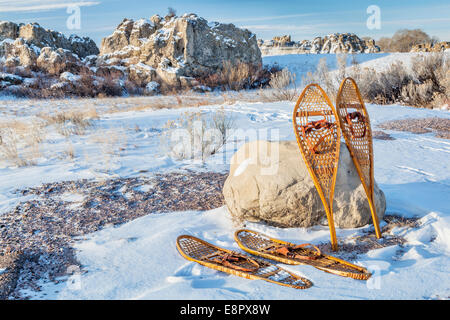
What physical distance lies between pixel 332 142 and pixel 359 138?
298 millimetres

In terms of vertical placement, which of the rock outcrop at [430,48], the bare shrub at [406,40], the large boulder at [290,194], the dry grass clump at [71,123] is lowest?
the large boulder at [290,194]

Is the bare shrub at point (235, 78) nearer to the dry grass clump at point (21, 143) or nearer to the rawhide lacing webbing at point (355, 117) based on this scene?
the dry grass clump at point (21, 143)

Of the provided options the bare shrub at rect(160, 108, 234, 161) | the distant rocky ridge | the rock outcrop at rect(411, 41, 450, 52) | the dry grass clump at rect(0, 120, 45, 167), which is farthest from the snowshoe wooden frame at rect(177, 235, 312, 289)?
the distant rocky ridge

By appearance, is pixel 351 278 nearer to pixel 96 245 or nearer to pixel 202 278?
pixel 202 278

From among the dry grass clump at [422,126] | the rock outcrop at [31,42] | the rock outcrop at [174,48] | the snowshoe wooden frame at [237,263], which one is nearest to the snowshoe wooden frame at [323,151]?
the snowshoe wooden frame at [237,263]

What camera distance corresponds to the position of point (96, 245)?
3125 millimetres

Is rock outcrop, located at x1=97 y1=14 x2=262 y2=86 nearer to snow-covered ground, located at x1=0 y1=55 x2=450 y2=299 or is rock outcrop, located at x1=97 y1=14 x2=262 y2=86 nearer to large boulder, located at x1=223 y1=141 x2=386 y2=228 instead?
snow-covered ground, located at x1=0 y1=55 x2=450 y2=299

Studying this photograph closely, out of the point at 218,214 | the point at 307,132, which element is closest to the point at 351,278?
the point at 307,132

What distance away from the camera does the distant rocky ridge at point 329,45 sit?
118 feet

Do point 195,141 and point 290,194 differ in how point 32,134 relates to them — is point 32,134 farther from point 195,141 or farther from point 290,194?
point 290,194

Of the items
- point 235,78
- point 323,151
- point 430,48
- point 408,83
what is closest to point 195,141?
point 323,151

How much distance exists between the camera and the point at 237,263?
2.75 metres

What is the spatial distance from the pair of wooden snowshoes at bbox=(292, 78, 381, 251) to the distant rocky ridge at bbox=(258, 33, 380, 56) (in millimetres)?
31503
